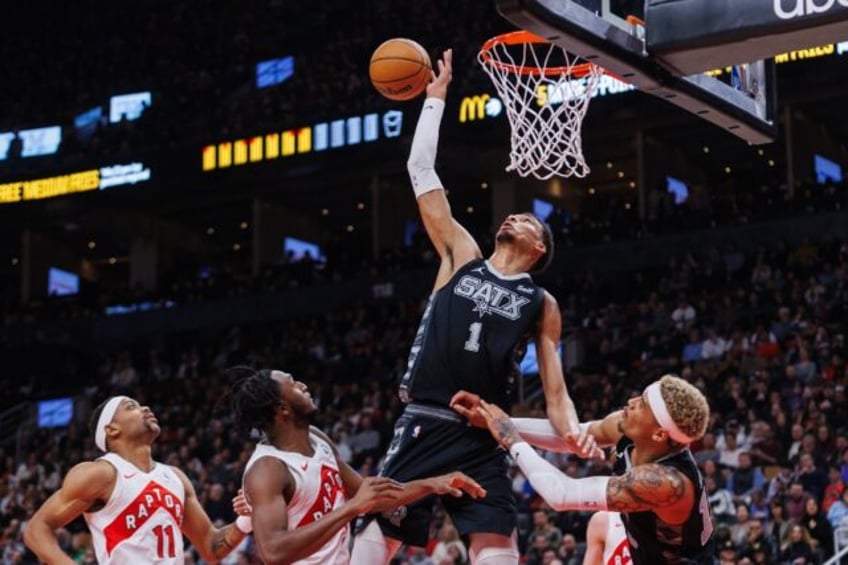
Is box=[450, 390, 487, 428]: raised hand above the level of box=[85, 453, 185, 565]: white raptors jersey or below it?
above

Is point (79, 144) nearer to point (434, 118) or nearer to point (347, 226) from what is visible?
point (347, 226)

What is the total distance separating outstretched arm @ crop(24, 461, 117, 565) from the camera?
21.5ft

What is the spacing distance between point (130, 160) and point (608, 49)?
23.4 meters

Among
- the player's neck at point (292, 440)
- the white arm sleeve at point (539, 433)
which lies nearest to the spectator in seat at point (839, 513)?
the white arm sleeve at point (539, 433)

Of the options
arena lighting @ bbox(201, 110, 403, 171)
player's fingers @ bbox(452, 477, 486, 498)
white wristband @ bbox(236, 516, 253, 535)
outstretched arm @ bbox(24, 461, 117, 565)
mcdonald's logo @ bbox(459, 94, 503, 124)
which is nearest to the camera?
player's fingers @ bbox(452, 477, 486, 498)

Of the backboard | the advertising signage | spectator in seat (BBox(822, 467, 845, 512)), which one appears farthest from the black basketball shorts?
the advertising signage

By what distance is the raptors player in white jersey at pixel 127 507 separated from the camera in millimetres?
6605

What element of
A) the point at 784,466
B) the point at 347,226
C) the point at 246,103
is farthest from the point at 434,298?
the point at 347,226

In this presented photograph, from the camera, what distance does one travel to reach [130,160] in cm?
2908

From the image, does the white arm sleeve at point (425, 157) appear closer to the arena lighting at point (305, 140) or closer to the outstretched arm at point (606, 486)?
the outstretched arm at point (606, 486)

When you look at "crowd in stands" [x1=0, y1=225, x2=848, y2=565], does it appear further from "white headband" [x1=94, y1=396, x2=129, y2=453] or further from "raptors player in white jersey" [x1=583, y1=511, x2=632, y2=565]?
"white headband" [x1=94, y1=396, x2=129, y2=453]

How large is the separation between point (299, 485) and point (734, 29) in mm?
2874

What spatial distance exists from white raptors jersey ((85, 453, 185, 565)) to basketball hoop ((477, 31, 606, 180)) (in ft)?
9.74

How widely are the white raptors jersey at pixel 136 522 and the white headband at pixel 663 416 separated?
2.55 meters
